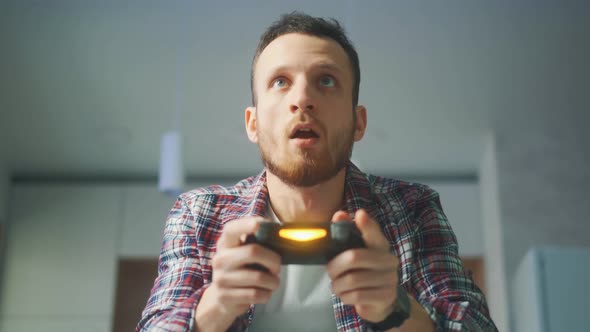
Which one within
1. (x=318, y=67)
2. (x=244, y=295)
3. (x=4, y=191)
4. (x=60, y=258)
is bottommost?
(x=244, y=295)

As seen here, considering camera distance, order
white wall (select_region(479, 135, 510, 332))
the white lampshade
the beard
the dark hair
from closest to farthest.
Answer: the beard, the dark hair, the white lampshade, white wall (select_region(479, 135, 510, 332))

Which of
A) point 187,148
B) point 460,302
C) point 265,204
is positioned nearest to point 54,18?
point 187,148

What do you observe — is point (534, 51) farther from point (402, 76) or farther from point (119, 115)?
point (119, 115)

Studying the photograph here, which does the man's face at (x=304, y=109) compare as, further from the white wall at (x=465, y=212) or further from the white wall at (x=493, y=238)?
the white wall at (x=465, y=212)

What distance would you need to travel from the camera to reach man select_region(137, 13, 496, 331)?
83 centimetres

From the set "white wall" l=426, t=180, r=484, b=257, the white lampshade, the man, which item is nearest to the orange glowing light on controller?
the man

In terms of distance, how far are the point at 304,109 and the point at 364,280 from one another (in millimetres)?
315

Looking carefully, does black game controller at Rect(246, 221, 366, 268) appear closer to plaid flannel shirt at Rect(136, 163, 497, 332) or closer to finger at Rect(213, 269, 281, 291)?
finger at Rect(213, 269, 281, 291)

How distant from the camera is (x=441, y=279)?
2.86ft

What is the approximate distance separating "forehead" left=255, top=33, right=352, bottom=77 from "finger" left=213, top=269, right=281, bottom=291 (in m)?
0.37

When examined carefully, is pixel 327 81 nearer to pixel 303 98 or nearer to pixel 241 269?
pixel 303 98

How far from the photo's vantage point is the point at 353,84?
3.30 feet

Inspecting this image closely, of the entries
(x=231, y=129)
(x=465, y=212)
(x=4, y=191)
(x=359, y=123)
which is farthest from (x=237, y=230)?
(x=4, y=191)

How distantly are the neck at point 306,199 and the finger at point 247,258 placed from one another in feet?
0.88
